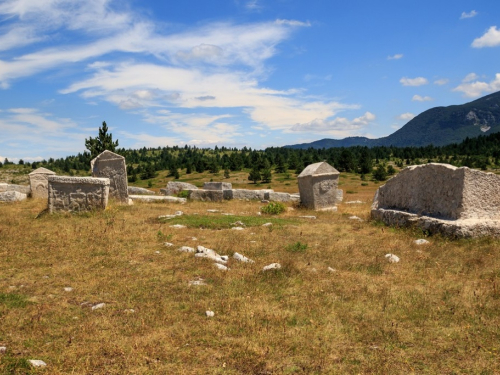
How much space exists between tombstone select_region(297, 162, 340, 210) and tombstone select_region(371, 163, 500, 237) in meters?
4.60

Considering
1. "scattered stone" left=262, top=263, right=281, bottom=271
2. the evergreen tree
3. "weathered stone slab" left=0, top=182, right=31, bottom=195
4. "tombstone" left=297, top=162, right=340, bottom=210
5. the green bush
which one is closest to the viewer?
"scattered stone" left=262, top=263, right=281, bottom=271

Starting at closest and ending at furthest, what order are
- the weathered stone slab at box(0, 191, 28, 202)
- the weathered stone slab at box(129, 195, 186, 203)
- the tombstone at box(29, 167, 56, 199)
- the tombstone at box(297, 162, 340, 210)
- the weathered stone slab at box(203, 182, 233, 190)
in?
the tombstone at box(297, 162, 340, 210), the weathered stone slab at box(0, 191, 28, 202), the weathered stone slab at box(129, 195, 186, 203), the tombstone at box(29, 167, 56, 199), the weathered stone slab at box(203, 182, 233, 190)

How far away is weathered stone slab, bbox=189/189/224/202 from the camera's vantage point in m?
20.8

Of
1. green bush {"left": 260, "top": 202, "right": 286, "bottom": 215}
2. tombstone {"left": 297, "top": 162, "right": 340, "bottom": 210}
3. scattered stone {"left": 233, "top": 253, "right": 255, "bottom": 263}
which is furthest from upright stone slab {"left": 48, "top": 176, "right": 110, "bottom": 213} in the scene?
tombstone {"left": 297, "top": 162, "right": 340, "bottom": 210}

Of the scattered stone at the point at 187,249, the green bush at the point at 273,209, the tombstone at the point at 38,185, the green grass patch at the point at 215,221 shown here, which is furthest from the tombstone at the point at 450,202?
the tombstone at the point at 38,185

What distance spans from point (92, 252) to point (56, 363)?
461 cm

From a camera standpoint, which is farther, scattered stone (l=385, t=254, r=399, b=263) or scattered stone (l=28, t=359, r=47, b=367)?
scattered stone (l=385, t=254, r=399, b=263)

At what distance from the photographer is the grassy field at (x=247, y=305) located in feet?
13.2

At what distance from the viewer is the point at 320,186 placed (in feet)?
55.7

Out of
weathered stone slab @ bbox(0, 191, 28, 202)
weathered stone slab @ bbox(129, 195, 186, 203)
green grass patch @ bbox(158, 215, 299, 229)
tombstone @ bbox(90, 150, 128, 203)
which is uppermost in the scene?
tombstone @ bbox(90, 150, 128, 203)

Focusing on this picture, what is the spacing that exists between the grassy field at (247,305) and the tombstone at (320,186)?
7.00 meters

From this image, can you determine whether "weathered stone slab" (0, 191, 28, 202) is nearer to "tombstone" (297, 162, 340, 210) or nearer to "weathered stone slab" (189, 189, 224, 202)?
"weathered stone slab" (189, 189, 224, 202)

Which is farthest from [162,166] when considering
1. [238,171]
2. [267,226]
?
[267,226]

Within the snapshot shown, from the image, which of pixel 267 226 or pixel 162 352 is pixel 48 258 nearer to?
pixel 162 352
